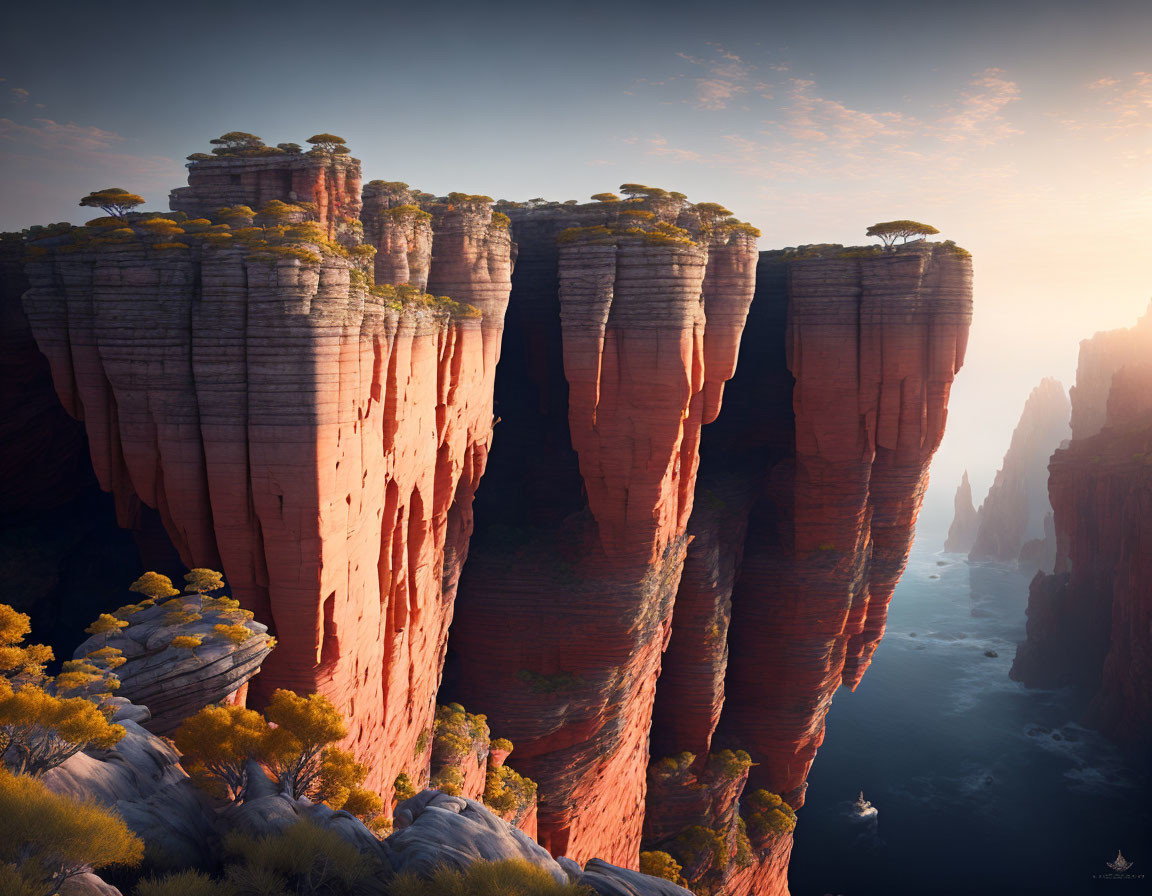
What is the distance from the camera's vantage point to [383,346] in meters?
22.0

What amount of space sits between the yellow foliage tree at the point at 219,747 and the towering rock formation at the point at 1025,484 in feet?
556

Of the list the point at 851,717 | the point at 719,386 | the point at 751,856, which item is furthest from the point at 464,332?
the point at 851,717

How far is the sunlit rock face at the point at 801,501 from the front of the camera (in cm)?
4081

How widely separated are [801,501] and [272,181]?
3484cm

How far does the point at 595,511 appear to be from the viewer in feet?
115

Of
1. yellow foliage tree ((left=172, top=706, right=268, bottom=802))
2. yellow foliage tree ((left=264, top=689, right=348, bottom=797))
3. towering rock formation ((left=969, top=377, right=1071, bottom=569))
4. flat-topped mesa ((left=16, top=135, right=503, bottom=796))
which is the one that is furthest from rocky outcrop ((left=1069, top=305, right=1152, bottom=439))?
yellow foliage tree ((left=172, top=706, right=268, bottom=802))

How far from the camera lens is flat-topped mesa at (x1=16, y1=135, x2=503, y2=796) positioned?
1845 cm

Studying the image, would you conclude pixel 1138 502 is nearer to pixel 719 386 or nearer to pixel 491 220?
pixel 719 386

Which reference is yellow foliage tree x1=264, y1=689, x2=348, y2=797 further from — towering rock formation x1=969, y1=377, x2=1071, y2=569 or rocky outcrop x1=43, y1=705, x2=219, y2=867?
towering rock formation x1=969, y1=377, x2=1071, y2=569

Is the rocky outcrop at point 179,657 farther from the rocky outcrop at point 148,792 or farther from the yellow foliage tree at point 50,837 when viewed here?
the yellow foliage tree at point 50,837

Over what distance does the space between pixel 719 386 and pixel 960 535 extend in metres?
172
